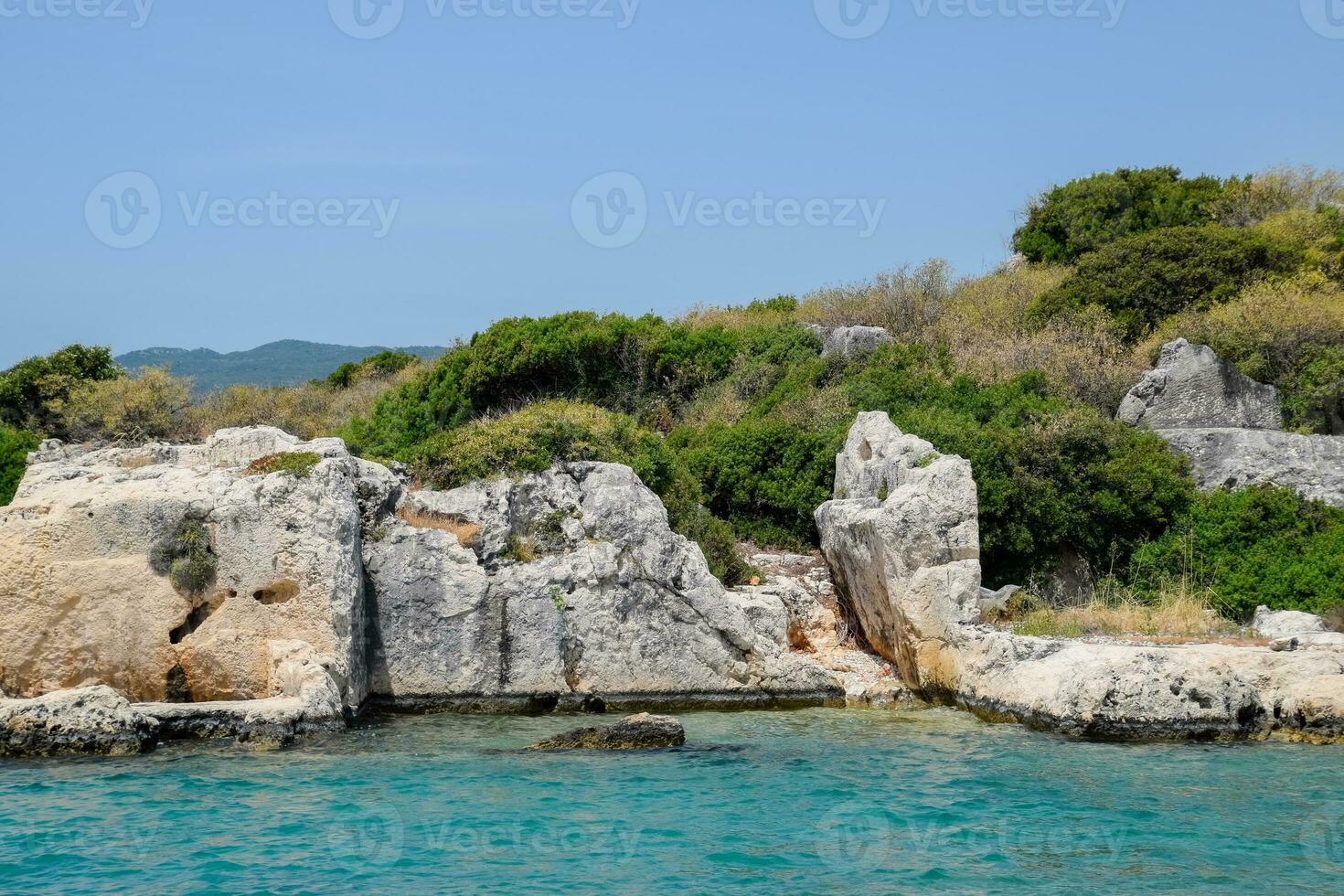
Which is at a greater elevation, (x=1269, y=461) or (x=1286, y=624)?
(x=1269, y=461)

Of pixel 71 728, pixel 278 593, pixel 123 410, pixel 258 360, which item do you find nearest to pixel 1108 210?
pixel 123 410

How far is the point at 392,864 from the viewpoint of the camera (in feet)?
36.2

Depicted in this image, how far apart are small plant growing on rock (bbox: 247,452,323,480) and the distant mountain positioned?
187ft

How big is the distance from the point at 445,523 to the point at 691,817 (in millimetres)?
7691

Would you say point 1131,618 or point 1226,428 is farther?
point 1226,428

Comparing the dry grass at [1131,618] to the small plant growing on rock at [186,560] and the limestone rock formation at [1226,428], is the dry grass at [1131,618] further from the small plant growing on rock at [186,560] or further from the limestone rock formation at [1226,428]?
the small plant growing on rock at [186,560]

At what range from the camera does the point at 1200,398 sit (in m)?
24.7

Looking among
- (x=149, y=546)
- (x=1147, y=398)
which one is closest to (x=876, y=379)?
(x=1147, y=398)

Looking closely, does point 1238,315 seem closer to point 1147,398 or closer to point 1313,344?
point 1313,344

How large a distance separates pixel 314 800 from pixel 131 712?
3377mm

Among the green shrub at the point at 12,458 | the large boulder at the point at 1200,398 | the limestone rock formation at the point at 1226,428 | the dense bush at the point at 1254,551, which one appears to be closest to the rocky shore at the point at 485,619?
the dense bush at the point at 1254,551

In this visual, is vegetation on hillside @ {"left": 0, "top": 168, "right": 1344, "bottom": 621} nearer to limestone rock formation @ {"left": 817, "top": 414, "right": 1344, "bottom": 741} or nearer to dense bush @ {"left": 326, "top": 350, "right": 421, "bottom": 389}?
limestone rock formation @ {"left": 817, "top": 414, "right": 1344, "bottom": 741}

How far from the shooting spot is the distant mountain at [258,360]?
77812 millimetres

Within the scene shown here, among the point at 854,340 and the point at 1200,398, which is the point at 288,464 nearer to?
the point at 854,340
